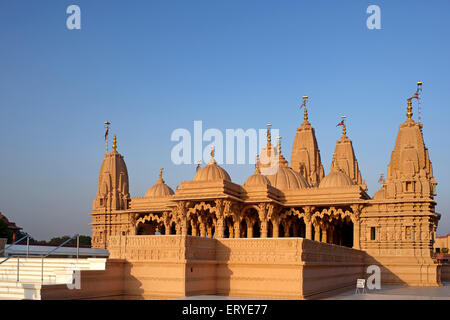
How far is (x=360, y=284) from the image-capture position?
23562 millimetres

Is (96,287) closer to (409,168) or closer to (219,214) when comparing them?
(219,214)

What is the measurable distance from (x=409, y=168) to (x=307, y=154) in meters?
15.3

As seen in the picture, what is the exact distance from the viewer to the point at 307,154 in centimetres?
4978

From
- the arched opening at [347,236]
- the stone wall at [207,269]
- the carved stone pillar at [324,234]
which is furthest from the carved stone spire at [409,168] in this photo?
the stone wall at [207,269]

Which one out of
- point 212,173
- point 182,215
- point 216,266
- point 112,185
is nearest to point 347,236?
point 212,173

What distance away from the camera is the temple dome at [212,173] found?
115ft

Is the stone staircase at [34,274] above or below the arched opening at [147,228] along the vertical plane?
below

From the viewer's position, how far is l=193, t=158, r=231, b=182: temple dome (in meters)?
35.1

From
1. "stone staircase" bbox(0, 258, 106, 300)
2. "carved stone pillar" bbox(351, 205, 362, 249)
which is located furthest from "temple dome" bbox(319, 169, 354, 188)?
"stone staircase" bbox(0, 258, 106, 300)

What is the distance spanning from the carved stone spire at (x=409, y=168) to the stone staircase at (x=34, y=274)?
19.5 metres

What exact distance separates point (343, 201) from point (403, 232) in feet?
12.3

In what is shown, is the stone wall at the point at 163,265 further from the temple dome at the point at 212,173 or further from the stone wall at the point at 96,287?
the temple dome at the point at 212,173
